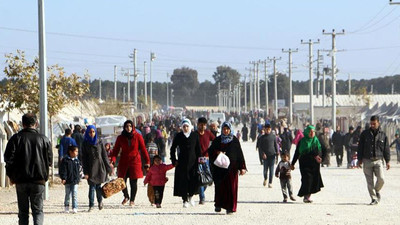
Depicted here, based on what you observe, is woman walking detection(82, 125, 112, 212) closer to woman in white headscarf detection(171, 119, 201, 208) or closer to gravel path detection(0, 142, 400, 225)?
gravel path detection(0, 142, 400, 225)

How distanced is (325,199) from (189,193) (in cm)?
354

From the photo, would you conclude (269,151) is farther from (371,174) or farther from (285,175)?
(371,174)

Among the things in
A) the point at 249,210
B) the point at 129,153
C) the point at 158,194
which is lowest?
the point at 249,210

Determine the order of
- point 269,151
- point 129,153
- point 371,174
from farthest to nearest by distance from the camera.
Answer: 1. point 269,151
2. point 371,174
3. point 129,153

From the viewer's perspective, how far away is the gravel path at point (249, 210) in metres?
15.1

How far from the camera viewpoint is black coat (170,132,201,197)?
17.5 metres

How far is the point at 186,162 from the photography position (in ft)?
57.3

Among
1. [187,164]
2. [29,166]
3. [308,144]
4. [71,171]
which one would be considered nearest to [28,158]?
[29,166]

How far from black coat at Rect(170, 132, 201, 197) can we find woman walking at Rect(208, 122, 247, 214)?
3.64 ft

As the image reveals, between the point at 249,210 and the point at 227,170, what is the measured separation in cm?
118

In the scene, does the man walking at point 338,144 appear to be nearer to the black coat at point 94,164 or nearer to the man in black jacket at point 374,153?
the man in black jacket at point 374,153

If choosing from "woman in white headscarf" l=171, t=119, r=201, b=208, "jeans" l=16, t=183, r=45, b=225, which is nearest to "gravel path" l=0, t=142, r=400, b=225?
"woman in white headscarf" l=171, t=119, r=201, b=208

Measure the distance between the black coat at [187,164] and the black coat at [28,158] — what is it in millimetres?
5094

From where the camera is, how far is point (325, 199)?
1983cm
